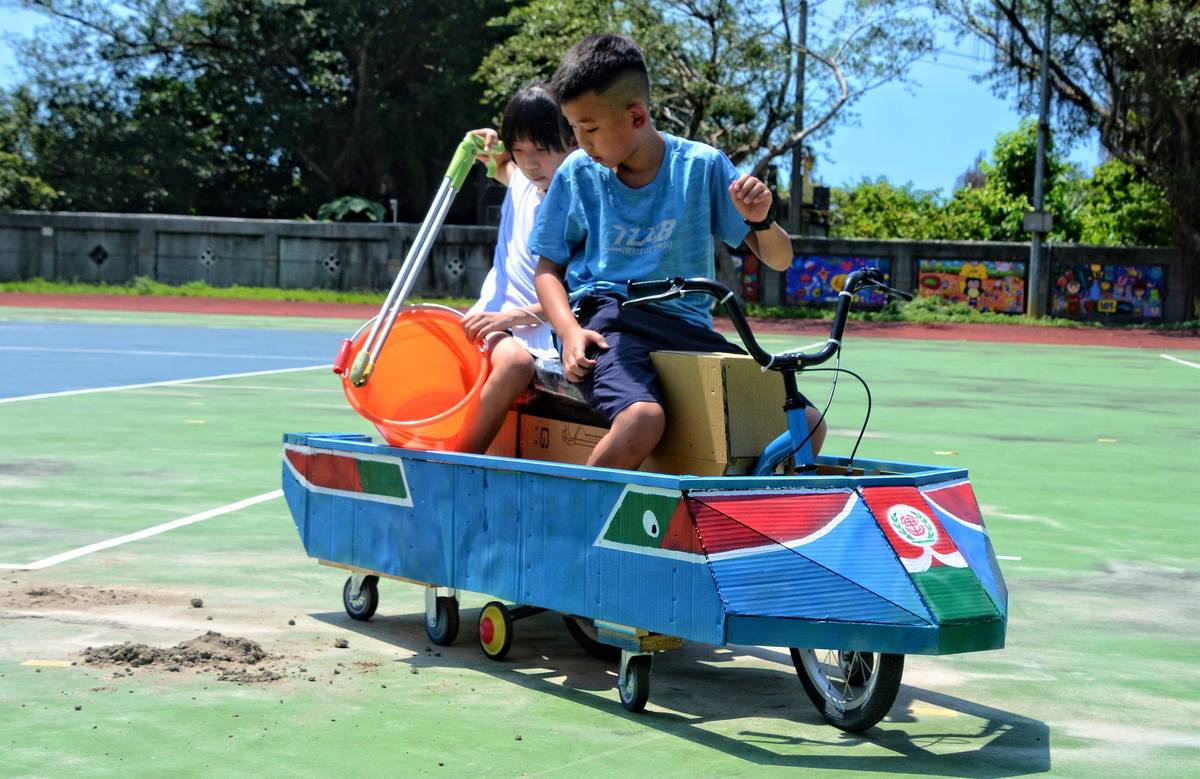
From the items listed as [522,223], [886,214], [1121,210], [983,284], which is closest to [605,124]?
[522,223]

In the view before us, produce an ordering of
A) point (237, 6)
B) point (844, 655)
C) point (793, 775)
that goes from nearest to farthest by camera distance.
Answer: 1. point (793, 775)
2. point (844, 655)
3. point (237, 6)

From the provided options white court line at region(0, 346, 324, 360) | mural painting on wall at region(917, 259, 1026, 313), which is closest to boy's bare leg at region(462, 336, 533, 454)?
white court line at region(0, 346, 324, 360)

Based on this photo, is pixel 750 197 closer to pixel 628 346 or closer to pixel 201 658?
Result: pixel 628 346

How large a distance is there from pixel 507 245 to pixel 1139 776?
307 centimetres

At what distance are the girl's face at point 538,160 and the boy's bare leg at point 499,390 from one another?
2.61 ft

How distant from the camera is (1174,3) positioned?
37.0 metres

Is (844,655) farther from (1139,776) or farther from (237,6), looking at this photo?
(237,6)

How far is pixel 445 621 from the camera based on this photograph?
577 cm

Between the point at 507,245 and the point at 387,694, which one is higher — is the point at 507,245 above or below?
above

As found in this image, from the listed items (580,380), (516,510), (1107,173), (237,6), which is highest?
(237,6)

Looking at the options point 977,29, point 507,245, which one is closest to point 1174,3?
point 977,29

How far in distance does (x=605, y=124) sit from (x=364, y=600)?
6.85 ft

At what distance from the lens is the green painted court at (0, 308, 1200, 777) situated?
4.41 m

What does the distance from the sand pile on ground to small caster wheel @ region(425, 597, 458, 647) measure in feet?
2.07
